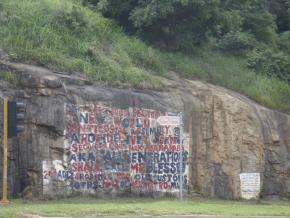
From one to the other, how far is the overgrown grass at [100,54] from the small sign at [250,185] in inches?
143

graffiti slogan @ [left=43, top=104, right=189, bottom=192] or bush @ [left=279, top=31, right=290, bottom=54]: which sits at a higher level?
bush @ [left=279, top=31, right=290, bottom=54]

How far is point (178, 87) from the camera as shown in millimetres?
24281

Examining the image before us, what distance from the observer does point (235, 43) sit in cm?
2984

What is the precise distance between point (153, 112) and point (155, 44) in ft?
17.9

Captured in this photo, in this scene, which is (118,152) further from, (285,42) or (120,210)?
(285,42)

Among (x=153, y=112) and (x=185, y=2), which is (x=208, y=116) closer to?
(x=153, y=112)

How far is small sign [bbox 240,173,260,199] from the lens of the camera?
23.4 m

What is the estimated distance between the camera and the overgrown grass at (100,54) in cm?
2238

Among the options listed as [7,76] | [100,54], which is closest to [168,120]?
[7,76]

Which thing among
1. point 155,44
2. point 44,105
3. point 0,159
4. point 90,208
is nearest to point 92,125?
point 44,105

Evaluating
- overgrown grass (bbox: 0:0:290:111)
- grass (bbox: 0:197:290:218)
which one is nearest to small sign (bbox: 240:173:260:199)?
overgrown grass (bbox: 0:0:290:111)

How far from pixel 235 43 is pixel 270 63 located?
5.94 feet

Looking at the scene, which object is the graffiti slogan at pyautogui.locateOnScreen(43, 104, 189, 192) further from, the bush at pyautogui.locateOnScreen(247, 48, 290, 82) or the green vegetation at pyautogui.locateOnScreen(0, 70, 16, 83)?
the bush at pyautogui.locateOnScreen(247, 48, 290, 82)

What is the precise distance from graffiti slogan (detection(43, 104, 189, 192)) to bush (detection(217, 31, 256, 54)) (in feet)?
25.9
